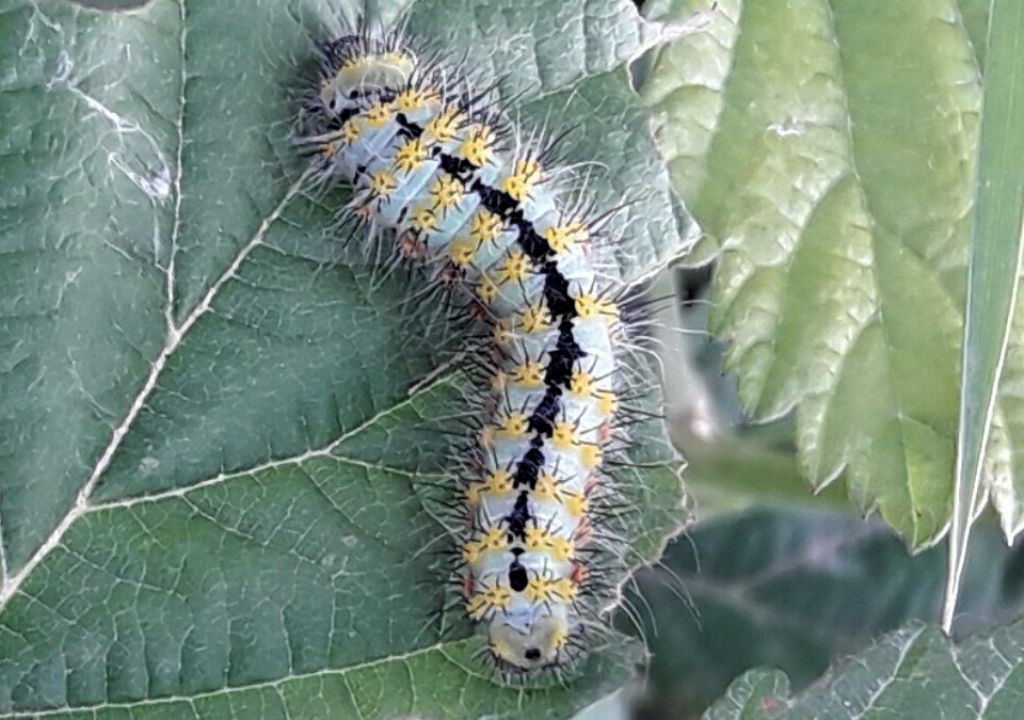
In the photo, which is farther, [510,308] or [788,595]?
[788,595]

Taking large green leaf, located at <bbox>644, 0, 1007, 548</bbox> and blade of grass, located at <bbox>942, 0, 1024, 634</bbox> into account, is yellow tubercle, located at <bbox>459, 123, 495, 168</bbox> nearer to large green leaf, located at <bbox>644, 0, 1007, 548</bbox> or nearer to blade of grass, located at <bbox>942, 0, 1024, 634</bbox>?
large green leaf, located at <bbox>644, 0, 1007, 548</bbox>

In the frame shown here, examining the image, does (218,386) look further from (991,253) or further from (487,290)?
(991,253)

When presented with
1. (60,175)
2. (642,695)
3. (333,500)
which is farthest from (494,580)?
(642,695)

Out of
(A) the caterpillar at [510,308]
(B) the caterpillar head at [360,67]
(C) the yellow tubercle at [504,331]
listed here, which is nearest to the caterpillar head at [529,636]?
(A) the caterpillar at [510,308]

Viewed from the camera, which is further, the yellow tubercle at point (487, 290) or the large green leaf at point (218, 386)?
the yellow tubercle at point (487, 290)

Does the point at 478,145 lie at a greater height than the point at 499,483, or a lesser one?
greater

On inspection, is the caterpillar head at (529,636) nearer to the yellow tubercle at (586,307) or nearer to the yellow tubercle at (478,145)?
the yellow tubercle at (586,307)

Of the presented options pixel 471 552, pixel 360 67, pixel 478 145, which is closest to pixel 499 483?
pixel 471 552
